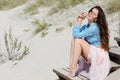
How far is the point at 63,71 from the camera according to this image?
6.58m

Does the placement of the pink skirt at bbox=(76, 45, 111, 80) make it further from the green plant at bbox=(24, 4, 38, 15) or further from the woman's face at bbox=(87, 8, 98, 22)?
the green plant at bbox=(24, 4, 38, 15)

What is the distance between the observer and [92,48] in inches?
244

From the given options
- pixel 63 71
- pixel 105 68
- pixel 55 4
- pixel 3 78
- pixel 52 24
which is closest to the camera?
pixel 105 68

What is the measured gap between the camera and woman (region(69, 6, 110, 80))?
20.1ft

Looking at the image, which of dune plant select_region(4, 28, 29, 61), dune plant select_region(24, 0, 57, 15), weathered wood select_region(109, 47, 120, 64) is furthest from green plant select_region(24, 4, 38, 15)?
weathered wood select_region(109, 47, 120, 64)

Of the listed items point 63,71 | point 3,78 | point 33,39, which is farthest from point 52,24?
point 63,71

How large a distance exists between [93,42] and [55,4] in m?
7.89

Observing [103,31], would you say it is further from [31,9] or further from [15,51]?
[31,9]

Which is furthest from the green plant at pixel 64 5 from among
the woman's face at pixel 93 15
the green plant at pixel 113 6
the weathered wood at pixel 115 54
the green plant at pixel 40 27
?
the woman's face at pixel 93 15

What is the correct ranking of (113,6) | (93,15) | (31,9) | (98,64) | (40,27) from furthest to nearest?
(31,9) → (40,27) → (113,6) → (93,15) → (98,64)

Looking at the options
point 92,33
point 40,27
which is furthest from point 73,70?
point 40,27

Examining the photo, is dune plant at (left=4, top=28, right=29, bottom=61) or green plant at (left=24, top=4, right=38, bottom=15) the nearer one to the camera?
dune plant at (left=4, top=28, right=29, bottom=61)

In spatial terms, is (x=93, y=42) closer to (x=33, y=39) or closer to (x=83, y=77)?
(x=83, y=77)

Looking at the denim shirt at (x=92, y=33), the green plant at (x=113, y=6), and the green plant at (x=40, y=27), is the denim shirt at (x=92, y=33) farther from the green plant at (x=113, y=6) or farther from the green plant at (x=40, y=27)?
the green plant at (x=40, y=27)
